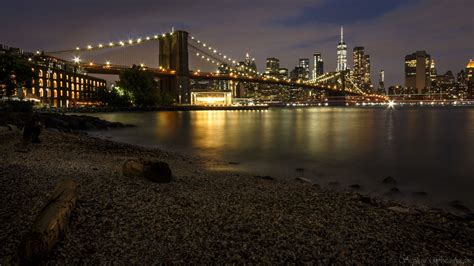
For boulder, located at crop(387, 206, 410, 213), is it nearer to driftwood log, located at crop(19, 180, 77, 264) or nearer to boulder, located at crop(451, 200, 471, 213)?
boulder, located at crop(451, 200, 471, 213)

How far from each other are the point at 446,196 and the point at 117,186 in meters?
8.31

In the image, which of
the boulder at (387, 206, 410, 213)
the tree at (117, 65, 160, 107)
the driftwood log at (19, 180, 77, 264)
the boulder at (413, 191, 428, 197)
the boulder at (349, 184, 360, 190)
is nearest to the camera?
the driftwood log at (19, 180, 77, 264)

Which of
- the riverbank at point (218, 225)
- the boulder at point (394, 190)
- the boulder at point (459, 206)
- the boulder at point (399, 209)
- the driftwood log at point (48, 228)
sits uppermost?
the driftwood log at point (48, 228)

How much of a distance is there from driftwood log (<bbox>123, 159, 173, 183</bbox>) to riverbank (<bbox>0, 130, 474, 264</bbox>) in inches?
8.9

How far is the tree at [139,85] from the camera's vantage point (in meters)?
74.1

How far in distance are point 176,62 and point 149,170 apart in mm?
77250

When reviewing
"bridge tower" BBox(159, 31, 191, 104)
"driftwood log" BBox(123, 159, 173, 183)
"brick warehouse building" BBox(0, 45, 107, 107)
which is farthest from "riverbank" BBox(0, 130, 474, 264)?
"brick warehouse building" BBox(0, 45, 107, 107)

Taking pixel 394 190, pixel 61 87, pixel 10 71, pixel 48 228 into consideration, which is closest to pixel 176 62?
pixel 61 87

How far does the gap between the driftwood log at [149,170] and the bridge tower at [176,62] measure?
7489 cm

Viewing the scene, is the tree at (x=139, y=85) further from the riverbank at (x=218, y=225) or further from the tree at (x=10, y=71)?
the riverbank at (x=218, y=225)

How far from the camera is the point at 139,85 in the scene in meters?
75.5

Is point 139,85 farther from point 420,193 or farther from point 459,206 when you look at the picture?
point 459,206

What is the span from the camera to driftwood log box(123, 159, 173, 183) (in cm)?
726

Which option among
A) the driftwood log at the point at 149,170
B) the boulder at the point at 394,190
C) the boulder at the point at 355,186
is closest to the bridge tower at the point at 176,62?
the boulder at the point at 355,186
